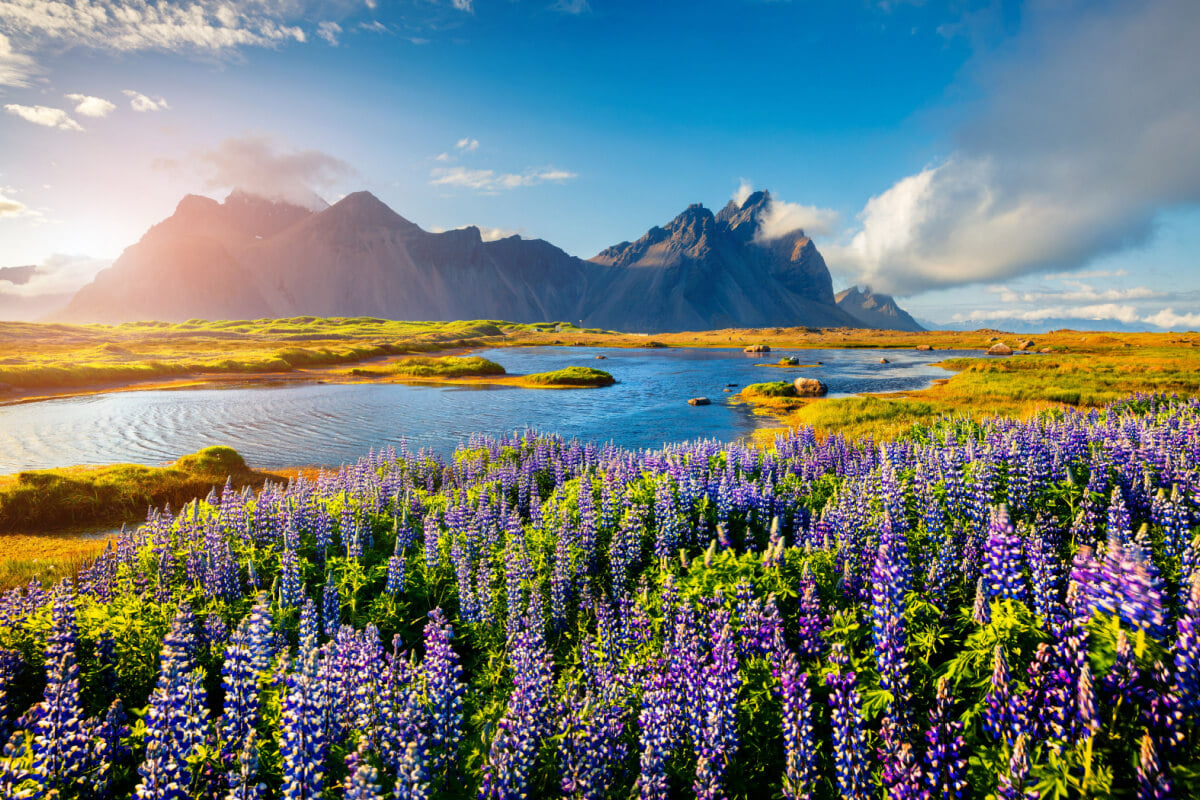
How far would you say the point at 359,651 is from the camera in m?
5.68

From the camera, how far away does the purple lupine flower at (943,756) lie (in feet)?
13.4

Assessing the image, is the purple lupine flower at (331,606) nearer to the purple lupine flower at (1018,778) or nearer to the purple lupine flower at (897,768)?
the purple lupine flower at (897,768)

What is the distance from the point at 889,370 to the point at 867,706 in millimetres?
85750

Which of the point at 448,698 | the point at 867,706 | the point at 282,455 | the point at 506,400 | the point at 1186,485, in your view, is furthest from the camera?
the point at 506,400

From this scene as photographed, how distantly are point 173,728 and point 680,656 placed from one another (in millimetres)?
4740

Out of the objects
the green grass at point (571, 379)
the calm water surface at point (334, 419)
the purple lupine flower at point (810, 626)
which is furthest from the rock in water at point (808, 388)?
the purple lupine flower at point (810, 626)

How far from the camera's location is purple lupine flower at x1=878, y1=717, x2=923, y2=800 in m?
4.06

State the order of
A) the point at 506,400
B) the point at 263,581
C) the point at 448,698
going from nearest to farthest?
the point at 448,698 → the point at 263,581 → the point at 506,400

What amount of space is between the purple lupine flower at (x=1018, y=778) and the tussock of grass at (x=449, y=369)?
69072 millimetres

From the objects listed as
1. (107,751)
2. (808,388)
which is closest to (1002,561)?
(107,751)

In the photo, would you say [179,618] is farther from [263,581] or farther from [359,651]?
[263,581]

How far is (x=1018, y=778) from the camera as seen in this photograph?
3691mm

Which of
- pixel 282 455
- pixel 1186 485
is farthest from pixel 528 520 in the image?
pixel 282 455

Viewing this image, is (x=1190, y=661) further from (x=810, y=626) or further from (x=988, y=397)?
(x=988, y=397)
